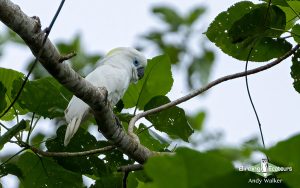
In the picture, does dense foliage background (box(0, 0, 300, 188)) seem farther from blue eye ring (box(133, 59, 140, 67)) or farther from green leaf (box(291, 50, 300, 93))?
blue eye ring (box(133, 59, 140, 67))

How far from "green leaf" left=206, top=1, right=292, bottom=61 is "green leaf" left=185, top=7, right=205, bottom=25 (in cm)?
100

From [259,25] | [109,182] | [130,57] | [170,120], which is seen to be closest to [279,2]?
[259,25]

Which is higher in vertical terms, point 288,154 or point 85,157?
point 85,157

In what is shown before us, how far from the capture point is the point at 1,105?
240cm

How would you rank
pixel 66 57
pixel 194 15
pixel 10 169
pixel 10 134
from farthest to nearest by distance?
1. pixel 194 15
2. pixel 10 169
3. pixel 10 134
4. pixel 66 57

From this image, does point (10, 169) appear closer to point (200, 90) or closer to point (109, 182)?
point (109, 182)

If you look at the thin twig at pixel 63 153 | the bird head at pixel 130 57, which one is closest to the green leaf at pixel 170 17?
the bird head at pixel 130 57

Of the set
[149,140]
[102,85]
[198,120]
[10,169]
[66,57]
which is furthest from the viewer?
[198,120]

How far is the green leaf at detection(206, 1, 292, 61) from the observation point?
236cm

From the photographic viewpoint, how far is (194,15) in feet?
11.5

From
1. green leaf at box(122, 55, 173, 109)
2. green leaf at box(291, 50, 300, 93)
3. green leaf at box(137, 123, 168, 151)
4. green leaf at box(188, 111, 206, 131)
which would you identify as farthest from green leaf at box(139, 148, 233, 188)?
green leaf at box(188, 111, 206, 131)

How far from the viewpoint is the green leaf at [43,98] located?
7.89ft

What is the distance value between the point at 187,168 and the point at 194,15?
2.77 m

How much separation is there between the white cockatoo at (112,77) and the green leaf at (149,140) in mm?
200
